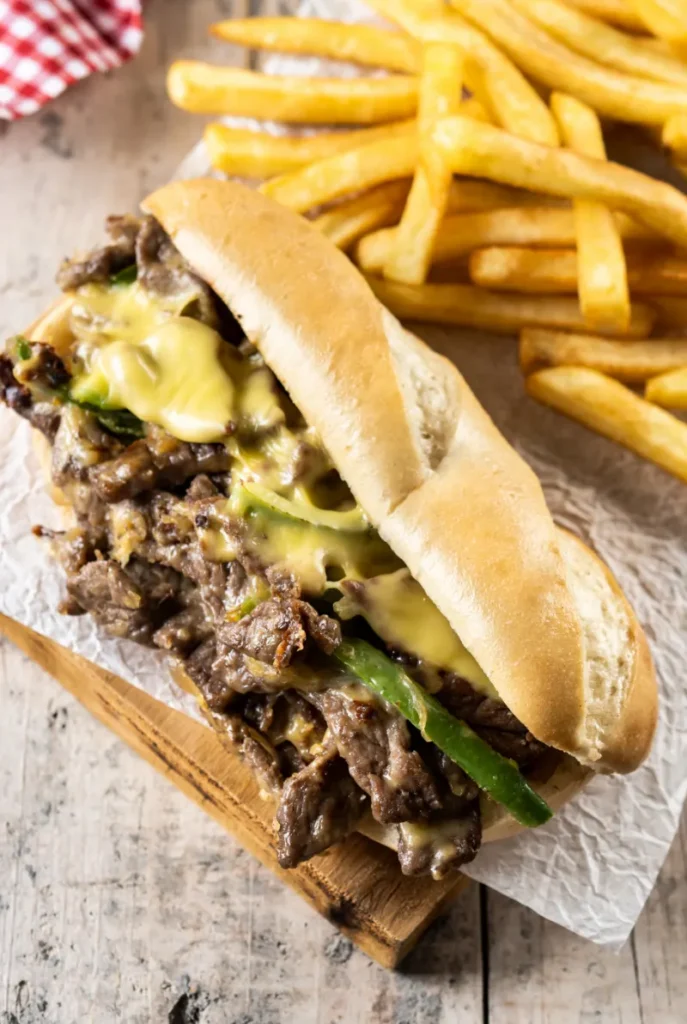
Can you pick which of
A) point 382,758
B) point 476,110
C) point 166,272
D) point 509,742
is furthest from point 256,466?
point 476,110

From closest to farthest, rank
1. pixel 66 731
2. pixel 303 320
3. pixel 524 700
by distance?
pixel 524 700
pixel 303 320
pixel 66 731

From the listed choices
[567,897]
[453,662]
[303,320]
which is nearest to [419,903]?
[567,897]

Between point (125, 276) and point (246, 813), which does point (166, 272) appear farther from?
point (246, 813)

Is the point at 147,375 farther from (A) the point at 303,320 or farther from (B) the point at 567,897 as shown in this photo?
(B) the point at 567,897

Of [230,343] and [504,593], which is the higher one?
[230,343]

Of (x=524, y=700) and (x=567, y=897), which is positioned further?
(x=567, y=897)

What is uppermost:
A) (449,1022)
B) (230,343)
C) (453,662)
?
(230,343)

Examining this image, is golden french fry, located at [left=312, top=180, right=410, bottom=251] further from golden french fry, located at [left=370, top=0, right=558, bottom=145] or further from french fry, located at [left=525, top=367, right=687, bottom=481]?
french fry, located at [left=525, top=367, right=687, bottom=481]

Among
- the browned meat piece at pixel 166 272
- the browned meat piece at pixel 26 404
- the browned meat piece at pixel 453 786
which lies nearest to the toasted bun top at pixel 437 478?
the browned meat piece at pixel 166 272
